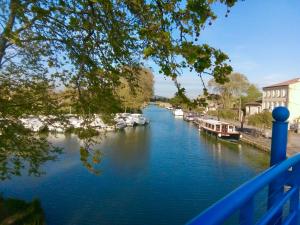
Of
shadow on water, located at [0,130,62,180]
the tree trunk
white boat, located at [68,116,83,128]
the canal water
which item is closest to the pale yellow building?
the canal water

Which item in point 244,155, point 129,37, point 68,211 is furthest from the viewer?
point 244,155

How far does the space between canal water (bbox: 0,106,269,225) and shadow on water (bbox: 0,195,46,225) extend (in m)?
1.59

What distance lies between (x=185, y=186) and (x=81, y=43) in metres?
15.0

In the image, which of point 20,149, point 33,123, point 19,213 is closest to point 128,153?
point 19,213

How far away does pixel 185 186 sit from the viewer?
67.4ft

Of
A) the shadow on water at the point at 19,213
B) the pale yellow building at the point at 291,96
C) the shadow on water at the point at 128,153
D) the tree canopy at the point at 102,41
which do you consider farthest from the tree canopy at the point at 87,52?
the pale yellow building at the point at 291,96

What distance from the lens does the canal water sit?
51.5 feet

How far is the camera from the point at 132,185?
66.4 ft

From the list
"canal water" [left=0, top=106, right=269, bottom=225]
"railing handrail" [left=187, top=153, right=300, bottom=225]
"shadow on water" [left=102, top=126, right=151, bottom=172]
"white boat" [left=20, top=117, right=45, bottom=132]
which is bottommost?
"canal water" [left=0, top=106, right=269, bottom=225]

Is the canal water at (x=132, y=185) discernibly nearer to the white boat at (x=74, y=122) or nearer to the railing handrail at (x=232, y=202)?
the white boat at (x=74, y=122)

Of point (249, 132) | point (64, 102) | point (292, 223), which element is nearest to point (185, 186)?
point (64, 102)

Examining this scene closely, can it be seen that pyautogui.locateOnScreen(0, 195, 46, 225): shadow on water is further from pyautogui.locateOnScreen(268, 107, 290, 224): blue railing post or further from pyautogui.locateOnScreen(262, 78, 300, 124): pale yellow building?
pyautogui.locateOnScreen(262, 78, 300, 124): pale yellow building

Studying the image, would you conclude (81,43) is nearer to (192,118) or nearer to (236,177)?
(236,177)

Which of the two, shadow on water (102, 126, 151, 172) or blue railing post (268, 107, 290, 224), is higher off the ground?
blue railing post (268, 107, 290, 224)
